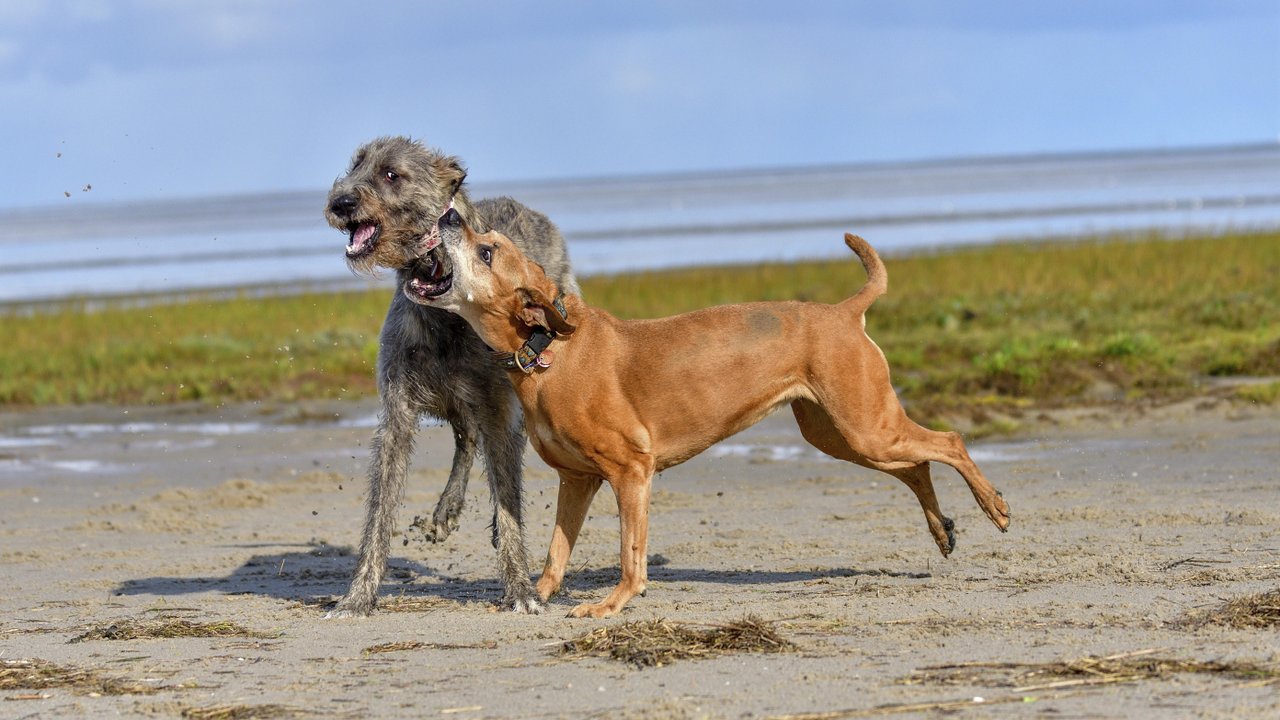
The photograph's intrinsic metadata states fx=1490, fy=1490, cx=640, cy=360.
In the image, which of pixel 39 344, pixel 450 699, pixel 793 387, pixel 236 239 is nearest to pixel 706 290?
pixel 39 344

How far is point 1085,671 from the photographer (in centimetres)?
510

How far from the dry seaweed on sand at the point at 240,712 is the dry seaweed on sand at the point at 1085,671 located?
7.08 ft

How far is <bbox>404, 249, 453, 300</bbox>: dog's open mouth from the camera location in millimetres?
6598

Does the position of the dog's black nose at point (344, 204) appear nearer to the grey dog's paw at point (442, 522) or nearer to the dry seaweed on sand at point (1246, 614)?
the grey dog's paw at point (442, 522)

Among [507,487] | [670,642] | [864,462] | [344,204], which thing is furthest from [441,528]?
[670,642]

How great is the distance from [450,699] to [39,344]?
17.8 metres

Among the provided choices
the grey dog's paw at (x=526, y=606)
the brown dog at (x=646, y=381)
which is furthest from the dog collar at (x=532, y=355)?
the grey dog's paw at (x=526, y=606)

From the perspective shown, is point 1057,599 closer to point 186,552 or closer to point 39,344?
point 186,552

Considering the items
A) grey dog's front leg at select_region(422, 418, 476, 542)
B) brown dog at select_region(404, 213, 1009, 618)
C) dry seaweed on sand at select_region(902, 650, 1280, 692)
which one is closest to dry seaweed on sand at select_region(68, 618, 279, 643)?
brown dog at select_region(404, 213, 1009, 618)

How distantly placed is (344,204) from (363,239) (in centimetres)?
18

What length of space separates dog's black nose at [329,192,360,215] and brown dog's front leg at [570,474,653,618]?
5.86ft

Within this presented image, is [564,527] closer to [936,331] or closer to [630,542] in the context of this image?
[630,542]

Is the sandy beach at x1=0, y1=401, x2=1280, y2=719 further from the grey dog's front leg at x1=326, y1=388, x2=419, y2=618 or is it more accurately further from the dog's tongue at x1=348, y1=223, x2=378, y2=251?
the dog's tongue at x1=348, y1=223, x2=378, y2=251

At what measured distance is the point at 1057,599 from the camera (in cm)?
646
